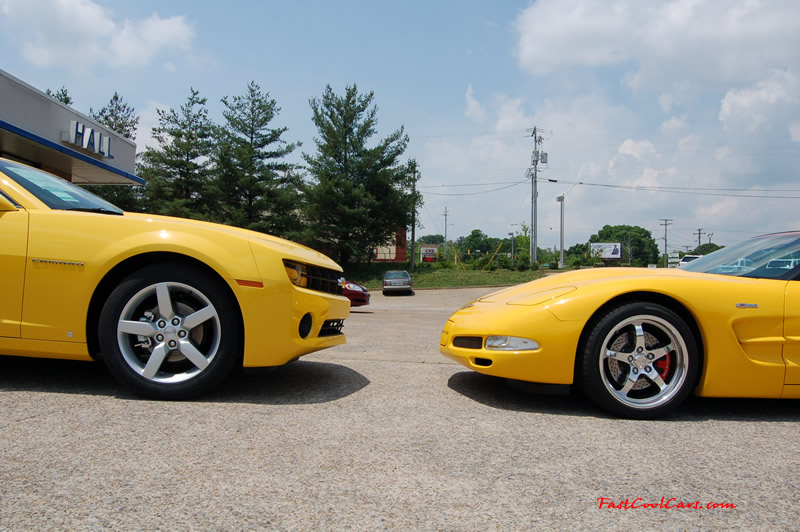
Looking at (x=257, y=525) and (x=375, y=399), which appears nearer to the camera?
(x=257, y=525)

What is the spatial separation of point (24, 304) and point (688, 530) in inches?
133

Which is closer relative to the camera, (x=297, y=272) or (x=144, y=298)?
(x=144, y=298)

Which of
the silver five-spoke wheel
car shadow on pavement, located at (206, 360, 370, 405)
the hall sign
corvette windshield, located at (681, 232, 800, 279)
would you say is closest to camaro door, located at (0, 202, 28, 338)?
the silver five-spoke wheel

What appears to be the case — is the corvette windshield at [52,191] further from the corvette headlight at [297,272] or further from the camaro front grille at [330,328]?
the camaro front grille at [330,328]

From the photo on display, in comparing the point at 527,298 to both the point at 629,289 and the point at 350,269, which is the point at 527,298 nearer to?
the point at 629,289

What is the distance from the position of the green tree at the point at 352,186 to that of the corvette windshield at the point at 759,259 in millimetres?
27544

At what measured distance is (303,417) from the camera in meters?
2.51

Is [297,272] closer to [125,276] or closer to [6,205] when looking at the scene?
[125,276]

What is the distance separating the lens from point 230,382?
10.6 ft

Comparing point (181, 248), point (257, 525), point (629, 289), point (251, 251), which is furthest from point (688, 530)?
A: point (181, 248)

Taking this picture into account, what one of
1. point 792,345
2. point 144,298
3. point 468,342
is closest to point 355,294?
point 468,342

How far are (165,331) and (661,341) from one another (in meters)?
2.88

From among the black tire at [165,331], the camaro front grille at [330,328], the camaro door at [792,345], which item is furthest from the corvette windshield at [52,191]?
the camaro door at [792,345]

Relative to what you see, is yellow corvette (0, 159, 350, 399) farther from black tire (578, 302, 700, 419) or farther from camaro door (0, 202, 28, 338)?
black tire (578, 302, 700, 419)
